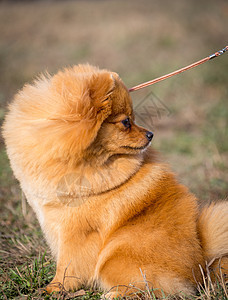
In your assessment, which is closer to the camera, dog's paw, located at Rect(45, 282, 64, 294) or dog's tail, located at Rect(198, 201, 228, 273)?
dog's tail, located at Rect(198, 201, 228, 273)

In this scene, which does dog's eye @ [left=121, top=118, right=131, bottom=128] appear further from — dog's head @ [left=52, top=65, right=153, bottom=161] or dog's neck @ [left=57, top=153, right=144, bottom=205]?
dog's neck @ [left=57, top=153, right=144, bottom=205]

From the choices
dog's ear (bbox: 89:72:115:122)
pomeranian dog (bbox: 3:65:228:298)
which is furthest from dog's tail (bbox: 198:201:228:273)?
dog's ear (bbox: 89:72:115:122)

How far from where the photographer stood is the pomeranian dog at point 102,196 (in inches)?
87.5

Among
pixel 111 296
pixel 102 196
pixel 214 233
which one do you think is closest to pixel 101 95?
pixel 102 196

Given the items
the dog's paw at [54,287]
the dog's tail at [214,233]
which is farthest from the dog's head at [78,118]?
the dog's paw at [54,287]

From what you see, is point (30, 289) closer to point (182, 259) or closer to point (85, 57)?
point (182, 259)

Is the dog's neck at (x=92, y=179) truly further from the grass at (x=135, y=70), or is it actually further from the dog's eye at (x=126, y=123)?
the grass at (x=135, y=70)

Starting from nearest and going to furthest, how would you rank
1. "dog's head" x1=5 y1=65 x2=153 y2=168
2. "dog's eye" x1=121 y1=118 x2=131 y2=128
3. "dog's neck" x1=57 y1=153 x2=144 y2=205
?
"dog's head" x1=5 y1=65 x2=153 y2=168 → "dog's neck" x1=57 y1=153 x2=144 y2=205 → "dog's eye" x1=121 y1=118 x2=131 y2=128

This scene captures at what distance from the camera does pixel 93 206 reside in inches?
95.3

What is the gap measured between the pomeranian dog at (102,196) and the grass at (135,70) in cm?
22

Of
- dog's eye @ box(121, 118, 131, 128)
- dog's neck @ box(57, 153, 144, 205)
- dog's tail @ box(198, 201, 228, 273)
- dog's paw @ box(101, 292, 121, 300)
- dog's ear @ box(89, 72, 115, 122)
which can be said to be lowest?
dog's paw @ box(101, 292, 121, 300)

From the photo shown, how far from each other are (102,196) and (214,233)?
932 millimetres

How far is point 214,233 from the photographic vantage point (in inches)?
90.8

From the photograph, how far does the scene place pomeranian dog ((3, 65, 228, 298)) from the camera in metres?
2.22
